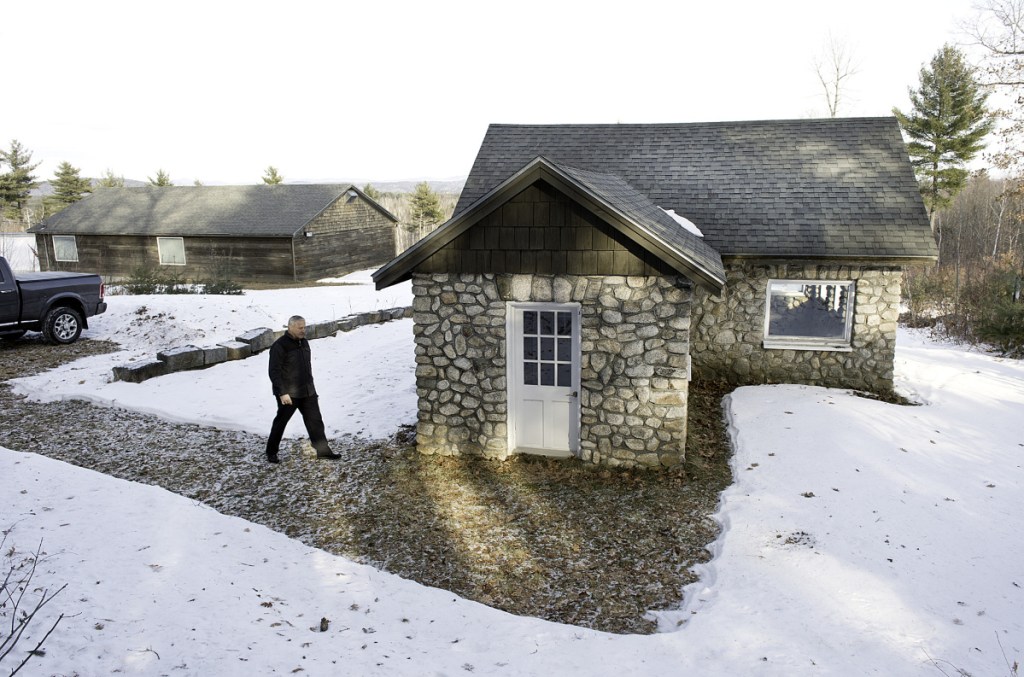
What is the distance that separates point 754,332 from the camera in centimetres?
1177

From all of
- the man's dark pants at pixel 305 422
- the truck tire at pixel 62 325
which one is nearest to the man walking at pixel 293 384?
the man's dark pants at pixel 305 422

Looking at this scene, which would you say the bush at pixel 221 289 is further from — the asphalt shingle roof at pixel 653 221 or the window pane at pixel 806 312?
the window pane at pixel 806 312

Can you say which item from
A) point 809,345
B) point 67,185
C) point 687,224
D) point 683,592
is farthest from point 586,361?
point 67,185

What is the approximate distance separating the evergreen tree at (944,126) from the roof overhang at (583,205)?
28510 mm

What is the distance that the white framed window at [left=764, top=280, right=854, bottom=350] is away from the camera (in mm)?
11719

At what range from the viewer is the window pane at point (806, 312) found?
12.1 m

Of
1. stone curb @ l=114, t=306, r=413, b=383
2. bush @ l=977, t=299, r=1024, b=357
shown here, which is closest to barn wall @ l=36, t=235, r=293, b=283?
stone curb @ l=114, t=306, r=413, b=383

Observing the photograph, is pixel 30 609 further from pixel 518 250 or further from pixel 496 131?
pixel 496 131

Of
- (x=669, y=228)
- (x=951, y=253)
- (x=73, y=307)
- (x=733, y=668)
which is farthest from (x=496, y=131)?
(x=951, y=253)

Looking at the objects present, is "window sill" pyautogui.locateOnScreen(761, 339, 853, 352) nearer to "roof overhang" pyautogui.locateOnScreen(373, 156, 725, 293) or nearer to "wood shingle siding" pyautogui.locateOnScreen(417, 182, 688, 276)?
"roof overhang" pyautogui.locateOnScreen(373, 156, 725, 293)

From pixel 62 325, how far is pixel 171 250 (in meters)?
17.0

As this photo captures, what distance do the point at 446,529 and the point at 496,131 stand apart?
10.6 m

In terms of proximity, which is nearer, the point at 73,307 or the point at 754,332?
the point at 754,332

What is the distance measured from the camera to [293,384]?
8.23 meters
